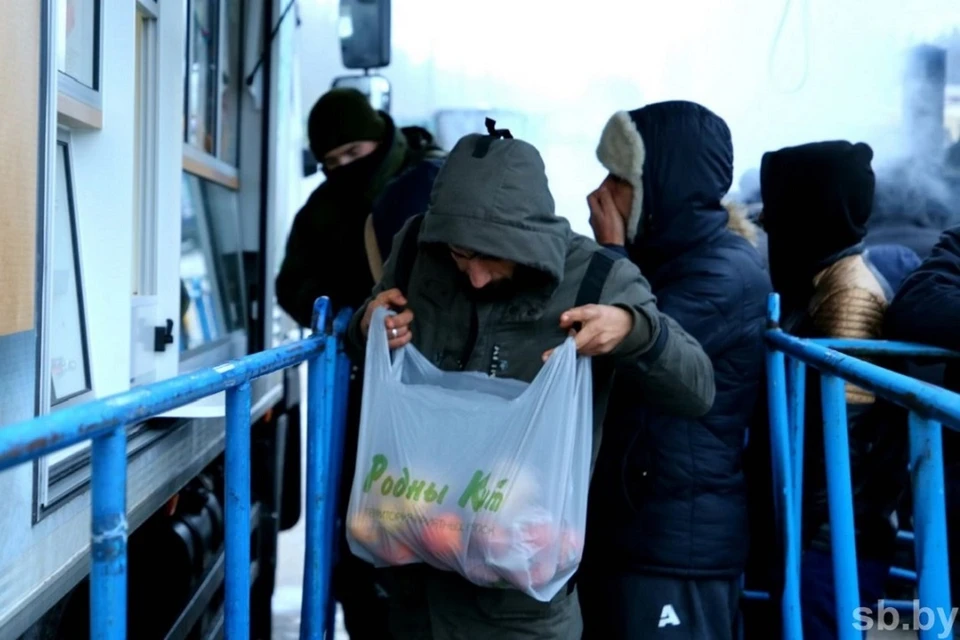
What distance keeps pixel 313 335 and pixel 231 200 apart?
6.62 ft

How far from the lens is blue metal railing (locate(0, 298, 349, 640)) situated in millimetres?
1276

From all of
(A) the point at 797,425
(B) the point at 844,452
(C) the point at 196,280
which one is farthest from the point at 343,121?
(B) the point at 844,452

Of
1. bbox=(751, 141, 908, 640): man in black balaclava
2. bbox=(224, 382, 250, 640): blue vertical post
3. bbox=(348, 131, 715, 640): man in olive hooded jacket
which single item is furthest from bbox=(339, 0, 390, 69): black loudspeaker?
bbox=(224, 382, 250, 640): blue vertical post

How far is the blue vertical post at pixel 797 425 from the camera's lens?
273cm

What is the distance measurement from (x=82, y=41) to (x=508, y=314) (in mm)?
1088

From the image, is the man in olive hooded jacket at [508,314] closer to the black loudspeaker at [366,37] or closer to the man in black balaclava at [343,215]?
the man in black balaclava at [343,215]

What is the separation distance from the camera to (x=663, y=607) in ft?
8.27

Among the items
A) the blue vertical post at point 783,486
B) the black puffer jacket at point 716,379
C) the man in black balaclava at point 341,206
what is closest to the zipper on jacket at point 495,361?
the black puffer jacket at point 716,379

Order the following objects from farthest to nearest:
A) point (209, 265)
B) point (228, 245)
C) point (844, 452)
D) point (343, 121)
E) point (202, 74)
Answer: point (228, 245), point (209, 265), point (202, 74), point (343, 121), point (844, 452)

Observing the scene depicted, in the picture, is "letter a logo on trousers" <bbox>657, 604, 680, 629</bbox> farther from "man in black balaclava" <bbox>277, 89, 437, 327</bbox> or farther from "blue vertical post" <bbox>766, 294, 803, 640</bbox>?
"man in black balaclava" <bbox>277, 89, 437, 327</bbox>

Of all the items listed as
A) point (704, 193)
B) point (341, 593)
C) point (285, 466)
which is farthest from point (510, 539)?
point (285, 466)

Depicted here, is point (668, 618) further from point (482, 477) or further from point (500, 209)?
point (500, 209)

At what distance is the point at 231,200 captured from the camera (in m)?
4.48

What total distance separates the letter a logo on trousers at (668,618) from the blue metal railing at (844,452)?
0.33 meters
